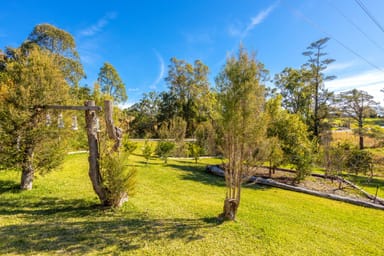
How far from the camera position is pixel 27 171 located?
541cm

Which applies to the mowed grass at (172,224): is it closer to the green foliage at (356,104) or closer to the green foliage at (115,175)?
the green foliage at (115,175)

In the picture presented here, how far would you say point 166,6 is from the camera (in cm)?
Result: 812

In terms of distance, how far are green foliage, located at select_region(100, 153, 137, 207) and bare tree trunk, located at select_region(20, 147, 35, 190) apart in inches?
93.5

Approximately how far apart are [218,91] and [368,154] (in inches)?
415

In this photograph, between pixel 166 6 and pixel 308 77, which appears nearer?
pixel 166 6

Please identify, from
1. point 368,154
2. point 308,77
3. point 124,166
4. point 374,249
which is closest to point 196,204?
point 124,166

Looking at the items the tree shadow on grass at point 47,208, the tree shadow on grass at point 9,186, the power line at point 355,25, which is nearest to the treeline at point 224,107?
the tree shadow on grass at point 9,186

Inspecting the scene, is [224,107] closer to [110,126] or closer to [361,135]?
[110,126]

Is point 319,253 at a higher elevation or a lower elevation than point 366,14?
lower

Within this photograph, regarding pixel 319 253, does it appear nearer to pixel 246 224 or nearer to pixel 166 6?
pixel 246 224

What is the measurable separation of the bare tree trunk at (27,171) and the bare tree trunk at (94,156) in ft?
6.89

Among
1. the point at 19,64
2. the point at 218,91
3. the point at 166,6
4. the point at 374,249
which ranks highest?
the point at 166,6

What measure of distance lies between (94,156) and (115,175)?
729mm

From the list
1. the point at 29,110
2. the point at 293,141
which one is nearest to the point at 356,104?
the point at 293,141
